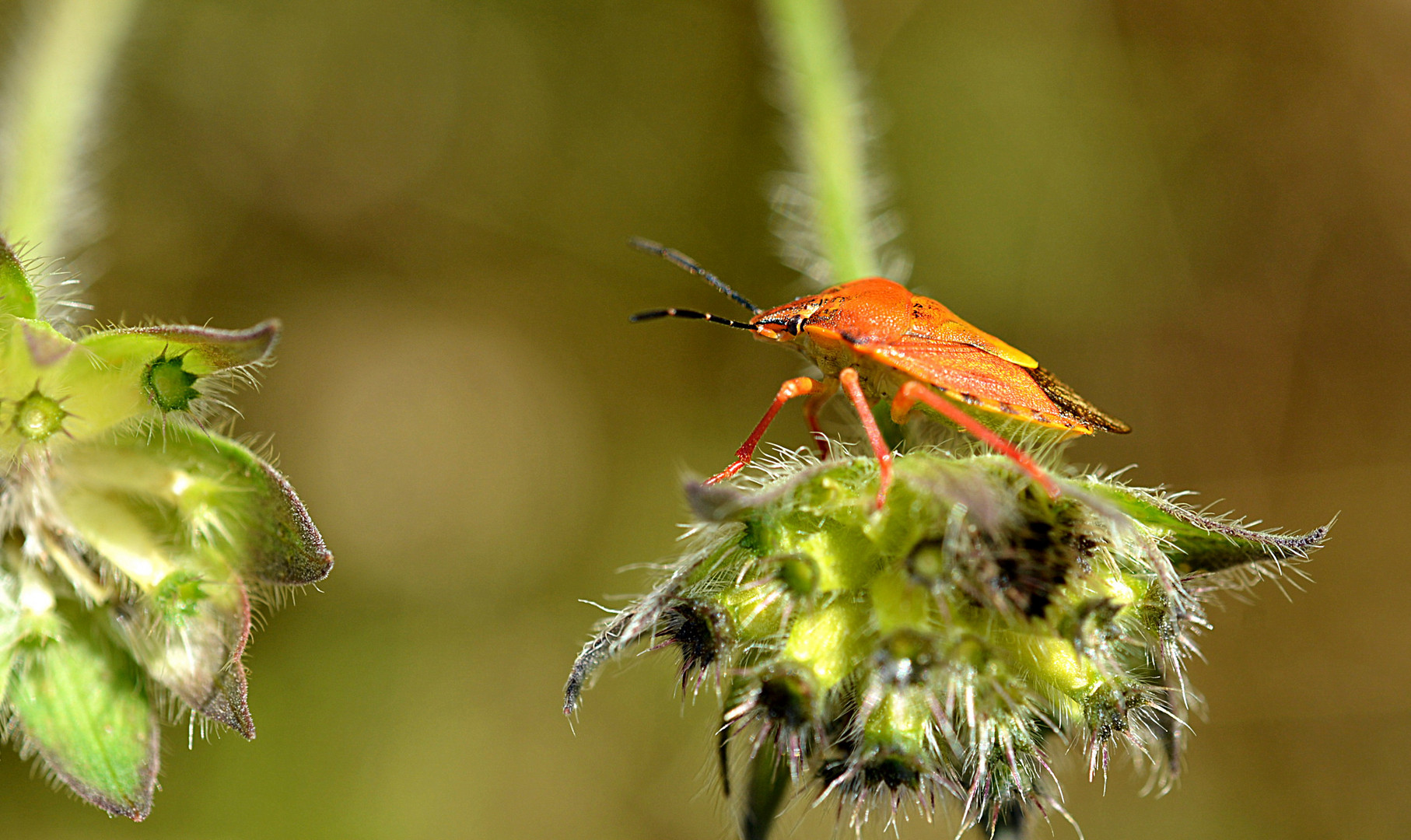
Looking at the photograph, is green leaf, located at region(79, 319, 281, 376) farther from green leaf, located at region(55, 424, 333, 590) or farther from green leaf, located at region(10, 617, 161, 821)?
green leaf, located at region(10, 617, 161, 821)

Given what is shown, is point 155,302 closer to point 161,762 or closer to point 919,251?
point 161,762

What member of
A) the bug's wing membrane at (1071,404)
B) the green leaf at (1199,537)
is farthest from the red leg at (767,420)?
the green leaf at (1199,537)

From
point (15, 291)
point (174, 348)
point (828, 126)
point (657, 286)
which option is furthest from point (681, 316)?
point (657, 286)

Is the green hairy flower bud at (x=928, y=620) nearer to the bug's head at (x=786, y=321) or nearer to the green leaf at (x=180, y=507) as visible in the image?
the bug's head at (x=786, y=321)

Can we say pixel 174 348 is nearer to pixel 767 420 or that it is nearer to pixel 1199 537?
pixel 767 420

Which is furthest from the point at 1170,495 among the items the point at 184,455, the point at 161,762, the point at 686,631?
the point at 161,762

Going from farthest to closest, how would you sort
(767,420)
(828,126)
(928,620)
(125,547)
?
1. (828,126)
2. (767,420)
3. (125,547)
4. (928,620)
